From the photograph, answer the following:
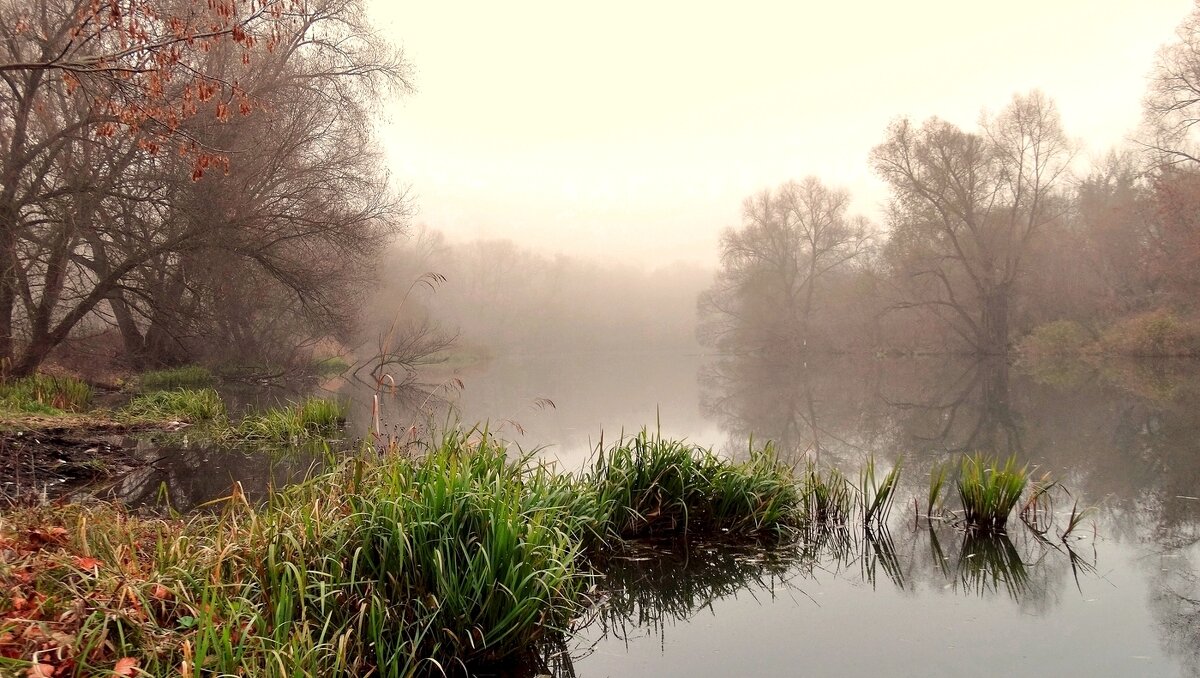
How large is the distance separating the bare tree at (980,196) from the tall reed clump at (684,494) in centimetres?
2726

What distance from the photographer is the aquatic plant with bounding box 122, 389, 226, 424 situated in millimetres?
10906

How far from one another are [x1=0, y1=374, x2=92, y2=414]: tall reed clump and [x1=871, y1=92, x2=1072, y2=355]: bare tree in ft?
94.1

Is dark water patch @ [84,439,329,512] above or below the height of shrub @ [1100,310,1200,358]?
below

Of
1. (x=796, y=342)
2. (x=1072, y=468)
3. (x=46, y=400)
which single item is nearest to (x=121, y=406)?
(x=46, y=400)

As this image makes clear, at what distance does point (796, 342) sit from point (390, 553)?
4277 cm

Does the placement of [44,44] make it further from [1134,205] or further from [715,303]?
[715,303]

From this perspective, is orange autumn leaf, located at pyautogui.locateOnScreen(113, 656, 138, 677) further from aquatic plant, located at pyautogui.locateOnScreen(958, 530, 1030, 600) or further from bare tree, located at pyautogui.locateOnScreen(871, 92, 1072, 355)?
bare tree, located at pyautogui.locateOnScreen(871, 92, 1072, 355)

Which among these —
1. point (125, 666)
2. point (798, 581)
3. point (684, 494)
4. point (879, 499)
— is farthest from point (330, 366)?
point (125, 666)

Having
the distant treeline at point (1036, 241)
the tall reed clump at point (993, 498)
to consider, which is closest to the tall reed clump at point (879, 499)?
the tall reed clump at point (993, 498)

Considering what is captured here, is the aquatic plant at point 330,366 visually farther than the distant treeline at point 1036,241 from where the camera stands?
Yes

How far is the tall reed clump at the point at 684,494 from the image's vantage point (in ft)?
16.4

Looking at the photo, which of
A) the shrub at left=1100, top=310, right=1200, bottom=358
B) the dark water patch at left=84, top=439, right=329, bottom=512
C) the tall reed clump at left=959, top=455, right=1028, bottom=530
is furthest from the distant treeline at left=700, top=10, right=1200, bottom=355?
the dark water patch at left=84, top=439, right=329, bottom=512

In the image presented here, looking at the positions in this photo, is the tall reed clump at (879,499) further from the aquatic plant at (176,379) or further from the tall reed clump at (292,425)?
the aquatic plant at (176,379)

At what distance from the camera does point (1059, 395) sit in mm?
14758
